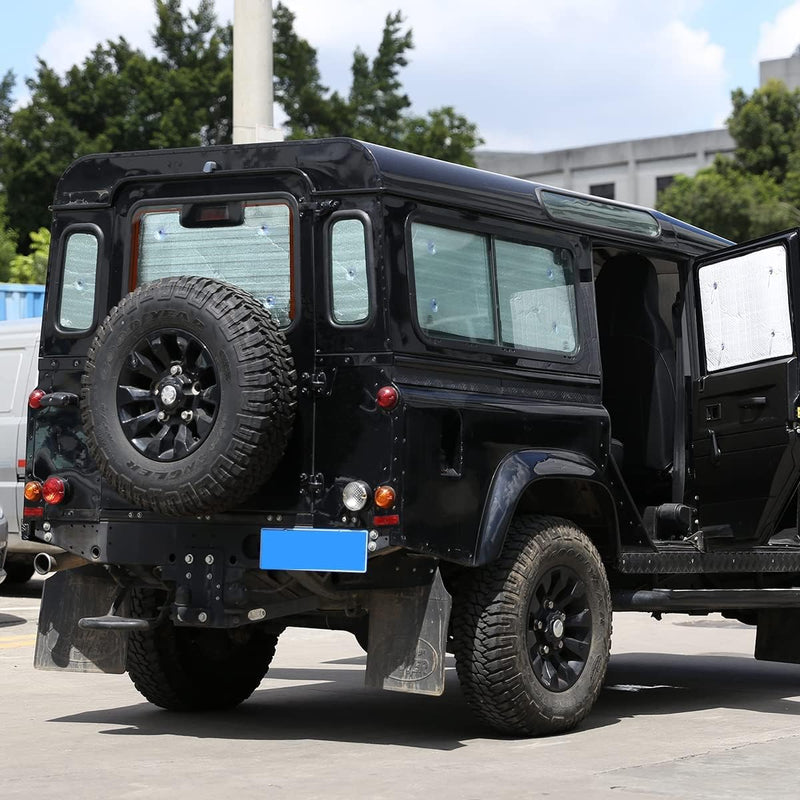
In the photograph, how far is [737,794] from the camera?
20.4 feet

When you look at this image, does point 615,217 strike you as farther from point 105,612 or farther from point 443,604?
point 105,612

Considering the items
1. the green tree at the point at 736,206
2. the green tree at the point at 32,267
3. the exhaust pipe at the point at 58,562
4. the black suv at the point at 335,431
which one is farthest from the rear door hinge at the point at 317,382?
the green tree at the point at 736,206

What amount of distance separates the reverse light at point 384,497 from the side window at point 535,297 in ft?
3.87

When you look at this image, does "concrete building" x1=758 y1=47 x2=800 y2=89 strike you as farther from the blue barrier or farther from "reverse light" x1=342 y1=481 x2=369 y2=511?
"reverse light" x1=342 y1=481 x2=369 y2=511

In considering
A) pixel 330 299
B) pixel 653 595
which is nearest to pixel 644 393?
pixel 653 595

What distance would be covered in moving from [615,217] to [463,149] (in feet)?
155

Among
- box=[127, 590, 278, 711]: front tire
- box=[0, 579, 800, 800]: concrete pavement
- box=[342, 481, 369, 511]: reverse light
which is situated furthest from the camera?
box=[127, 590, 278, 711]: front tire

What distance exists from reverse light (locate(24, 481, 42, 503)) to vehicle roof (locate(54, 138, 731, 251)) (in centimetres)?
138

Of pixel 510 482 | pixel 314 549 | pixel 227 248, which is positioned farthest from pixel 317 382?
pixel 510 482

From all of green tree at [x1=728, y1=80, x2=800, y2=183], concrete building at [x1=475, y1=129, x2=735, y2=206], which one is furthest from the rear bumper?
concrete building at [x1=475, y1=129, x2=735, y2=206]

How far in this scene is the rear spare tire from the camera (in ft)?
23.1

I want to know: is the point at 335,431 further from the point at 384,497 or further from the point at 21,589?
the point at 21,589

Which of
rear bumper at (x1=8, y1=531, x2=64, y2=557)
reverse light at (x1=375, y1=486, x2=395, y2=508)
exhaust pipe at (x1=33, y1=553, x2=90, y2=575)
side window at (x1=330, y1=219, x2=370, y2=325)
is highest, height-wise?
side window at (x1=330, y1=219, x2=370, y2=325)

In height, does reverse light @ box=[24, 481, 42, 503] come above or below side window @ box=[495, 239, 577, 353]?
below
